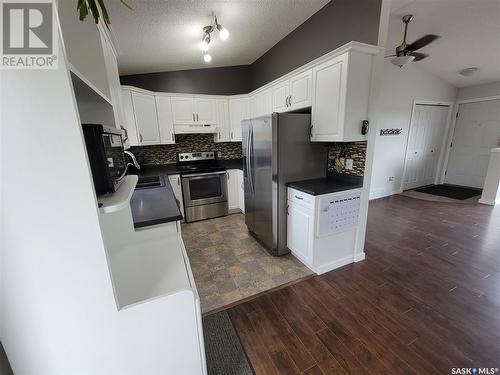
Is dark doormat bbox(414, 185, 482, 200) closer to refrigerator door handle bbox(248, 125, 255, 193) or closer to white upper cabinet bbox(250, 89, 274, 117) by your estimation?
white upper cabinet bbox(250, 89, 274, 117)

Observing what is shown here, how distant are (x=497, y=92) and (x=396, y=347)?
20.6 ft

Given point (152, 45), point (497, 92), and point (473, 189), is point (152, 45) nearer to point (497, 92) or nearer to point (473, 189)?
point (497, 92)

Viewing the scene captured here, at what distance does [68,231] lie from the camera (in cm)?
71

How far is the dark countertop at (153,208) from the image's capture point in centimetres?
148

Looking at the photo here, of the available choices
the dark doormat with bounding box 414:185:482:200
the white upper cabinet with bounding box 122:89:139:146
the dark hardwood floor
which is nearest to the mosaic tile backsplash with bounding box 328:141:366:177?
the dark hardwood floor

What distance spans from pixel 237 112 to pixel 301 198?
2503 millimetres

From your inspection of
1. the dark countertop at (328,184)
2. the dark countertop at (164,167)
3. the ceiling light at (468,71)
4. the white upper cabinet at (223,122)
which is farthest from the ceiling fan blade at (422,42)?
the dark countertop at (164,167)

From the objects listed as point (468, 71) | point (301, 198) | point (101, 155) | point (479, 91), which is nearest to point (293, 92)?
point (301, 198)

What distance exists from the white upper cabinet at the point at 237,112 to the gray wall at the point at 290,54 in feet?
1.19

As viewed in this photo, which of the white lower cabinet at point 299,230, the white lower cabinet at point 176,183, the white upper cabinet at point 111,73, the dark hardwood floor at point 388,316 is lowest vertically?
the dark hardwood floor at point 388,316

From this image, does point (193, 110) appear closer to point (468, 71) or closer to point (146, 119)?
point (146, 119)

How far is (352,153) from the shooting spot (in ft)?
7.56

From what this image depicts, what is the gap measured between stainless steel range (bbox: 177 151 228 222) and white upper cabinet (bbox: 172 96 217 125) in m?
0.65

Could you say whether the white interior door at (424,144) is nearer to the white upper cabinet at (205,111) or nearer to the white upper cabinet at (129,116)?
the white upper cabinet at (205,111)
